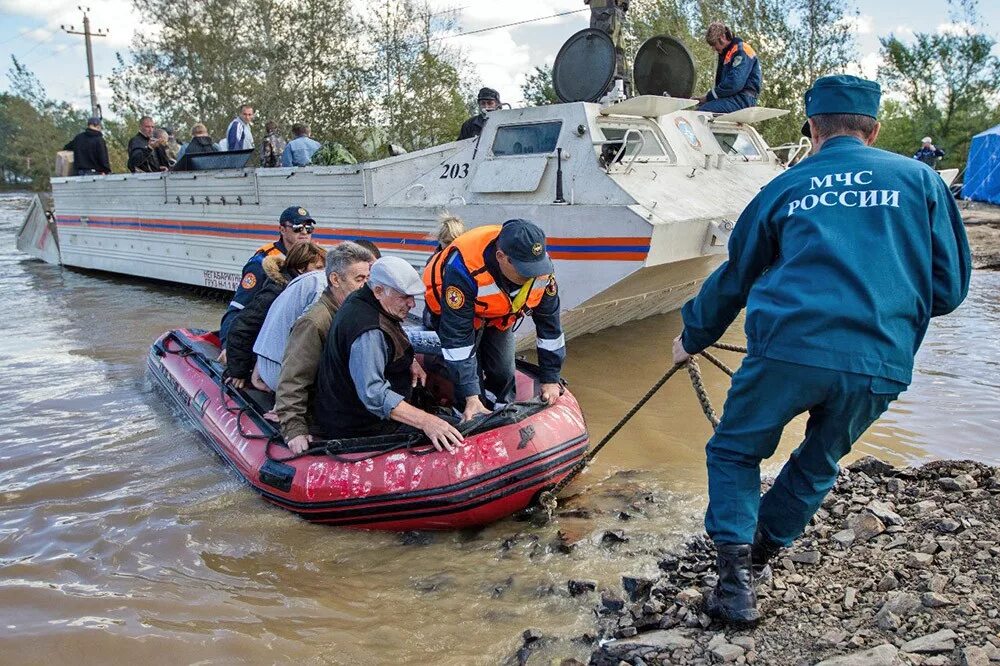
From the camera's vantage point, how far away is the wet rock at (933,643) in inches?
94.6

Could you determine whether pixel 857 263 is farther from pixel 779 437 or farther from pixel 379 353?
pixel 379 353

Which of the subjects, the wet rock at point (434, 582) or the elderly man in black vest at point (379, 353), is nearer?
the wet rock at point (434, 582)

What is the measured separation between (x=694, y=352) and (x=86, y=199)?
12.8m

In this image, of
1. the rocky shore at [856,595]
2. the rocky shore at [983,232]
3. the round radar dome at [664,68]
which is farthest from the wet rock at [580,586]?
the rocky shore at [983,232]

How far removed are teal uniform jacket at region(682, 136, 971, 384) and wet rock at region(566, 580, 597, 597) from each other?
1356 millimetres

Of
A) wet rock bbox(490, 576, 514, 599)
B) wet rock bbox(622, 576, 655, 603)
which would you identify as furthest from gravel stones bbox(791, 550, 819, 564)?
wet rock bbox(490, 576, 514, 599)

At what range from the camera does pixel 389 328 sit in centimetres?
393

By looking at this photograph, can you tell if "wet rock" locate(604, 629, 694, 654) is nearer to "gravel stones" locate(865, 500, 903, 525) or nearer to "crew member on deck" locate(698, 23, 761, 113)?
"gravel stones" locate(865, 500, 903, 525)

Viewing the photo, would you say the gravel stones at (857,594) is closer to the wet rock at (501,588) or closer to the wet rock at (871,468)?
the wet rock at (871,468)

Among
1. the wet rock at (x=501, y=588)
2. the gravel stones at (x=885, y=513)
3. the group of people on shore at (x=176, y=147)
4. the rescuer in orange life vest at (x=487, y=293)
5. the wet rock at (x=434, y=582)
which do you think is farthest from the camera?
the group of people on shore at (x=176, y=147)

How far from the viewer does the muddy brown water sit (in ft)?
10.9

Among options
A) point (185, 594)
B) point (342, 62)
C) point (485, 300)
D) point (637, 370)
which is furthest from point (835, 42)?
point (185, 594)

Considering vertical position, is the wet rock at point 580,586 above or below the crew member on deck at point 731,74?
below

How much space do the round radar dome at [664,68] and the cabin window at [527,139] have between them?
2.33 m
